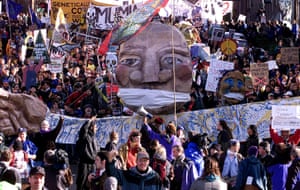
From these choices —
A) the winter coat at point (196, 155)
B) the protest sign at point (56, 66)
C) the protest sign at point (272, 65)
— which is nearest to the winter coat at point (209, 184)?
the winter coat at point (196, 155)

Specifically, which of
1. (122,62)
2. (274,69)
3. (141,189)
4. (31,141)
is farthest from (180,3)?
(141,189)

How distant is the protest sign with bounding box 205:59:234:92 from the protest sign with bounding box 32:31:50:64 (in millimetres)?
4884

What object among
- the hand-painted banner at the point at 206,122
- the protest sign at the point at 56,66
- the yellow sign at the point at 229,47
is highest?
the yellow sign at the point at 229,47

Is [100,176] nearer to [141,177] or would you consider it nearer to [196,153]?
[141,177]

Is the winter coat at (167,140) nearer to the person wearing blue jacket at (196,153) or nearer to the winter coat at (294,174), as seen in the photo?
the person wearing blue jacket at (196,153)

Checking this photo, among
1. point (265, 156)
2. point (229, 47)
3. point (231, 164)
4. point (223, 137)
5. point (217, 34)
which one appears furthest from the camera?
point (217, 34)

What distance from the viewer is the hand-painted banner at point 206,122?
17844mm

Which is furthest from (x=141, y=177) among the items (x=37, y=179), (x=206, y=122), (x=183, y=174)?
(x=206, y=122)

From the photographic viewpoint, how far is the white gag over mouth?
1952 cm

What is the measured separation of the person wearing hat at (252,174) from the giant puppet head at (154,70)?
719cm

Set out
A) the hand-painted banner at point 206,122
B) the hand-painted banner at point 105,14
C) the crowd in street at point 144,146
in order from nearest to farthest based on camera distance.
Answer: the crowd in street at point 144,146, the hand-painted banner at point 206,122, the hand-painted banner at point 105,14

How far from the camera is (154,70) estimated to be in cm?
1986

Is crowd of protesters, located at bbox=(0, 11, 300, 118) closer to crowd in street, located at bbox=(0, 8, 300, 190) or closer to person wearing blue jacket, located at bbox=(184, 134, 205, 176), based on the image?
crowd in street, located at bbox=(0, 8, 300, 190)

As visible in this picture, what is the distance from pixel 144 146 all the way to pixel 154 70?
512 cm
